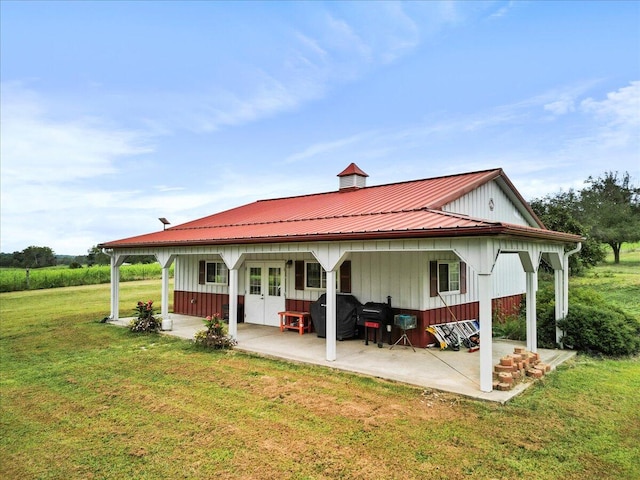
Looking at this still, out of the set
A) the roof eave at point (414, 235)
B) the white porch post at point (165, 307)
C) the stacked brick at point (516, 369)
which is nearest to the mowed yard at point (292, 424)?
the stacked brick at point (516, 369)

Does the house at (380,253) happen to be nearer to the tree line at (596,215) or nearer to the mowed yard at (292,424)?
the mowed yard at (292,424)

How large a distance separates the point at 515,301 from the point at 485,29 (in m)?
8.41

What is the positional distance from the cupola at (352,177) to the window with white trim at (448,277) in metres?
5.46

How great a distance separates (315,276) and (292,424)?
19.2 feet

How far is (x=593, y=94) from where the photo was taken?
14938mm

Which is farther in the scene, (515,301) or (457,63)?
(457,63)

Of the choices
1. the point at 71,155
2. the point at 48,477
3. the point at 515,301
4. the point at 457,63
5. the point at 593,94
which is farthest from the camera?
the point at 71,155

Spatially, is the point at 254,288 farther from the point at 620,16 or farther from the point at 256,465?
the point at 620,16

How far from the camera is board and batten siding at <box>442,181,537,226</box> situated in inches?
384

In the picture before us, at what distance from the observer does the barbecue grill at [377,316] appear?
27.8 feet

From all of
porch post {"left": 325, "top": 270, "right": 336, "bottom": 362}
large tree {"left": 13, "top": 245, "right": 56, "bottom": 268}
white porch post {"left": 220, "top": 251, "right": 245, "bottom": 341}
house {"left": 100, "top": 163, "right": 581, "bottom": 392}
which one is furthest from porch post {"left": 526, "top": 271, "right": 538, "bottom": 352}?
large tree {"left": 13, "top": 245, "right": 56, "bottom": 268}

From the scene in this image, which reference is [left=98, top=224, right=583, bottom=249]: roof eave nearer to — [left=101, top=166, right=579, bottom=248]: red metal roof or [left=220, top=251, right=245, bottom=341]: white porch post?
[left=101, top=166, right=579, bottom=248]: red metal roof

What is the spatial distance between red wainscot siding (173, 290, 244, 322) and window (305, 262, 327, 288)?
281 centimetres

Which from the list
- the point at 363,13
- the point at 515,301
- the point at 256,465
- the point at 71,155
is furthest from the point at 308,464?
the point at 71,155
